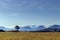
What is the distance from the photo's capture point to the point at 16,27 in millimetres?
137125
